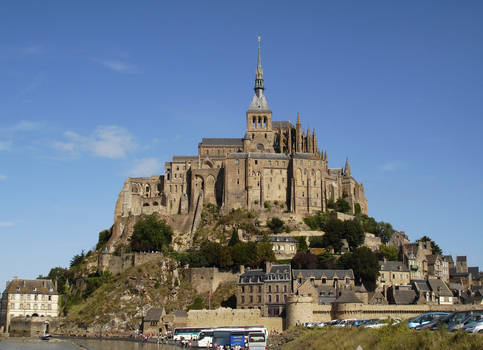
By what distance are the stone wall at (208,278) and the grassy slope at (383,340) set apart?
27287 mm

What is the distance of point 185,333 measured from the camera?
69.3m

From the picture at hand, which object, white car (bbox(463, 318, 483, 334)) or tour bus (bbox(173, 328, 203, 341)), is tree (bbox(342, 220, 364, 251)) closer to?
tour bus (bbox(173, 328, 203, 341))

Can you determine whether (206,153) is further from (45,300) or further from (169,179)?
(45,300)

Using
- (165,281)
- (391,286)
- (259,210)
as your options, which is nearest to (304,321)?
(391,286)

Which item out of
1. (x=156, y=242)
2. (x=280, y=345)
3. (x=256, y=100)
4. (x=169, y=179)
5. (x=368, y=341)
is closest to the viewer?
(x=368, y=341)

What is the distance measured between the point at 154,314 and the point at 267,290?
44.3ft

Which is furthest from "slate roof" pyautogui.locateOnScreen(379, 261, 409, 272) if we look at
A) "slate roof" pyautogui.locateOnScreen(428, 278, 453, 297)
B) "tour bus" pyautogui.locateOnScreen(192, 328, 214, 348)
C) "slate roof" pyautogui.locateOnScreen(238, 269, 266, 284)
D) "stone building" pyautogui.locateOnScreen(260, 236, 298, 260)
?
"tour bus" pyautogui.locateOnScreen(192, 328, 214, 348)

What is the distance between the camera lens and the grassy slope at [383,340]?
31.2 meters

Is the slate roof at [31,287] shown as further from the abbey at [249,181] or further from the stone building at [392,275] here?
the stone building at [392,275]

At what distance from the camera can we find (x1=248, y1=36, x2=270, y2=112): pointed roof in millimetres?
120125

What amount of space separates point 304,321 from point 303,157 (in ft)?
144

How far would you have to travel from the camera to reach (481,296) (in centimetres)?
8394

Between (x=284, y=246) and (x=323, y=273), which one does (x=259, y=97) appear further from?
(x=323, y=273)

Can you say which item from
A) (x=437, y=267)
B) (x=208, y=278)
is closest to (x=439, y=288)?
(x=437, y=267)
